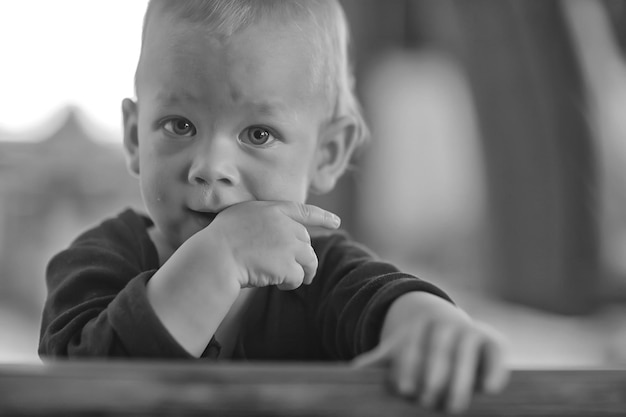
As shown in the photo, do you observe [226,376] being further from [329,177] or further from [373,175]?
[373,175]

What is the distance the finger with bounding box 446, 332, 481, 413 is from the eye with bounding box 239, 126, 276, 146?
19 centimetres

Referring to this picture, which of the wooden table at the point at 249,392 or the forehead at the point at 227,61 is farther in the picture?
the forehead at the point at 227,61

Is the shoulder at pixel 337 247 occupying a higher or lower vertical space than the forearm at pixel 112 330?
higher

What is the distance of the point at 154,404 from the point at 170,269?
4.5 inches

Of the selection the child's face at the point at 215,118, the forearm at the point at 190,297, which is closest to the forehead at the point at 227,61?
the child's face at the point at 215,118

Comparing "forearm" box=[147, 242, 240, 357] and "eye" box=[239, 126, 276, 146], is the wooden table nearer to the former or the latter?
"forearm" box=[147, 242, 240, 357]

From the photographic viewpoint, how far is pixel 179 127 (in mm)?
437

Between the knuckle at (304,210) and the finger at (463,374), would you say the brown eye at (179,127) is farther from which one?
the finger at (463,374)

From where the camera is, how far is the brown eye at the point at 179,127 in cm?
43

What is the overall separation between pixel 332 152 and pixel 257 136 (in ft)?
0.41

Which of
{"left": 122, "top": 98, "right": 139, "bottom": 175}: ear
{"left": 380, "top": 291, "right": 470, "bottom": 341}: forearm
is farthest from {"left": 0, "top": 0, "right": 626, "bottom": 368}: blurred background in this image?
{"left": 380, "top": 291, "right": 470, "bottom": 341}: forearm

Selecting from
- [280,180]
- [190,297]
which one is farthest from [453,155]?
[190,297]

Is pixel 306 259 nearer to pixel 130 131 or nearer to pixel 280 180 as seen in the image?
pixel 280 180

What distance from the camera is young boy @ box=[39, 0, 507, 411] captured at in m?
0.36
